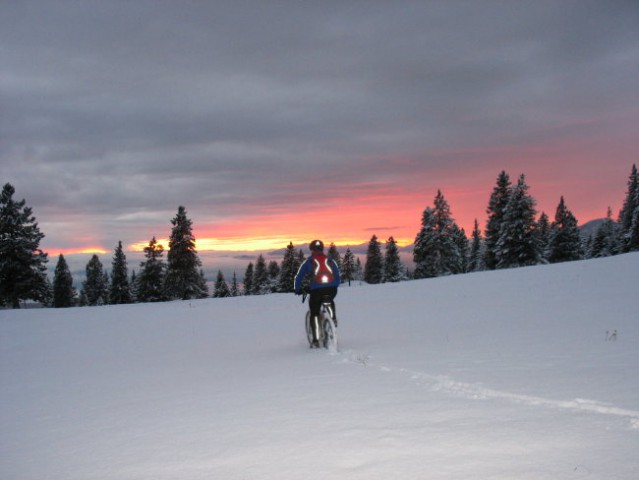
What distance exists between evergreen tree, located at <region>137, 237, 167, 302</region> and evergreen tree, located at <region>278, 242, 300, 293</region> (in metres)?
22.1

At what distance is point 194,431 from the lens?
478cm

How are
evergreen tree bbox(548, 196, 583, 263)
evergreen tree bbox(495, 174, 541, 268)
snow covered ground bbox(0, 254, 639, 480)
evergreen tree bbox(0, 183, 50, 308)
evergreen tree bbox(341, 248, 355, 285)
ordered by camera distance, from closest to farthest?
snow covered ground bbox(0, 254, 639, 480)
evergreen tree bbox(0, 183, 50, 308)
evergreen tree bbox(495, 174, 541, 268)
evergreen tree bbox(548, 196, 583, 263)
evergreen tree bbox(341, 248, 355, 285)

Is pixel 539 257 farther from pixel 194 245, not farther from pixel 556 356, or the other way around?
pixel 556 356

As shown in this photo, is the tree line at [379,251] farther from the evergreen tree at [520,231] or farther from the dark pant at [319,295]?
the dark pant at [319,295]

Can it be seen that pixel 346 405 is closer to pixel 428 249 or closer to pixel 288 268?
pixel 428 249

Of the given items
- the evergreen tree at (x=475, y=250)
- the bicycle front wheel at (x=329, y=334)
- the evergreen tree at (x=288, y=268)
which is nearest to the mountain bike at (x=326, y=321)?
the bicycle front wheel at (x=329, y=334)

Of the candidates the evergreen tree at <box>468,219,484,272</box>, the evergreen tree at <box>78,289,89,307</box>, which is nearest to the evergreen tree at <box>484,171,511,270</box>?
the evergreen tree at <box>468,219,484,272</box>

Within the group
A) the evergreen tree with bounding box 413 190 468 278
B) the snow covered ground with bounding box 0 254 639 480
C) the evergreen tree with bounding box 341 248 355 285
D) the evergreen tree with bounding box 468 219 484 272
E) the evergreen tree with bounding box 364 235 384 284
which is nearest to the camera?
the snow covered ground with bounding box 0 254 639 480

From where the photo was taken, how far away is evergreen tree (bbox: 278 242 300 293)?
8572 cm

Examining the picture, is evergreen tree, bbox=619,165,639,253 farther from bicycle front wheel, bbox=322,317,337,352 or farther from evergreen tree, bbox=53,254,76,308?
evergreen tree, bbox=53,254,76,308

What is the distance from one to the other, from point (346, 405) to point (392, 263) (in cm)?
8935

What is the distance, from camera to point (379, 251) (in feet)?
321

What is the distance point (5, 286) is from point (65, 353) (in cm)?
3988

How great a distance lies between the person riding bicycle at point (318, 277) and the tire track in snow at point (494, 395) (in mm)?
2853
